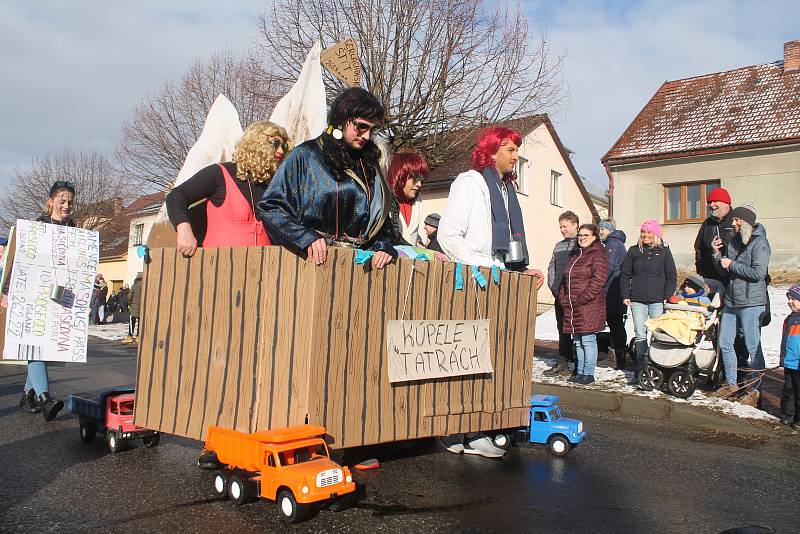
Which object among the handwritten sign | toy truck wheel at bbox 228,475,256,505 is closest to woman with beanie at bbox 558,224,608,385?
the handwritten sign

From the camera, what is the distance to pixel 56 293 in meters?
5.52

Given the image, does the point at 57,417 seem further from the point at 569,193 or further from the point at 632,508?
the point at 569,193

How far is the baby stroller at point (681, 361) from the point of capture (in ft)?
24.0

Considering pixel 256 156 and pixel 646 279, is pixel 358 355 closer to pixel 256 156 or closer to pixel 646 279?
pixel 256 156

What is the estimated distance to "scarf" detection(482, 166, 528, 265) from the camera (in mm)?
4656

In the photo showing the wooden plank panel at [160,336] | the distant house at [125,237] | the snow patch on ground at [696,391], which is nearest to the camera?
the wooden plank panel at [160,336]

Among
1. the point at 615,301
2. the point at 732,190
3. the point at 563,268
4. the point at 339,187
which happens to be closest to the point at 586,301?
the point at 563,268

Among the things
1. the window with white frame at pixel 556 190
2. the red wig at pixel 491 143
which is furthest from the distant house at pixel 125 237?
the red wig at pixel 491 143

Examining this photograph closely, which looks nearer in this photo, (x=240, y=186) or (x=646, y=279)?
→ (x=240, y=186)

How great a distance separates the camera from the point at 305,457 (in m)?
3.17

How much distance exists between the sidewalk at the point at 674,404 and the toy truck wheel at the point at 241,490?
4.56 m

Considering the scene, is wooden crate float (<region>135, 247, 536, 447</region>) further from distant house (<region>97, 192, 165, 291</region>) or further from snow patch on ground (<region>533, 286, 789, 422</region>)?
distant house (<region>97, 192, 165, 291</region>)

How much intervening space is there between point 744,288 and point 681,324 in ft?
2.32

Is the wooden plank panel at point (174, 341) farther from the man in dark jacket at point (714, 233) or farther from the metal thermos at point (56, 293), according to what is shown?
the man in dark jacket at point (714, 233)
